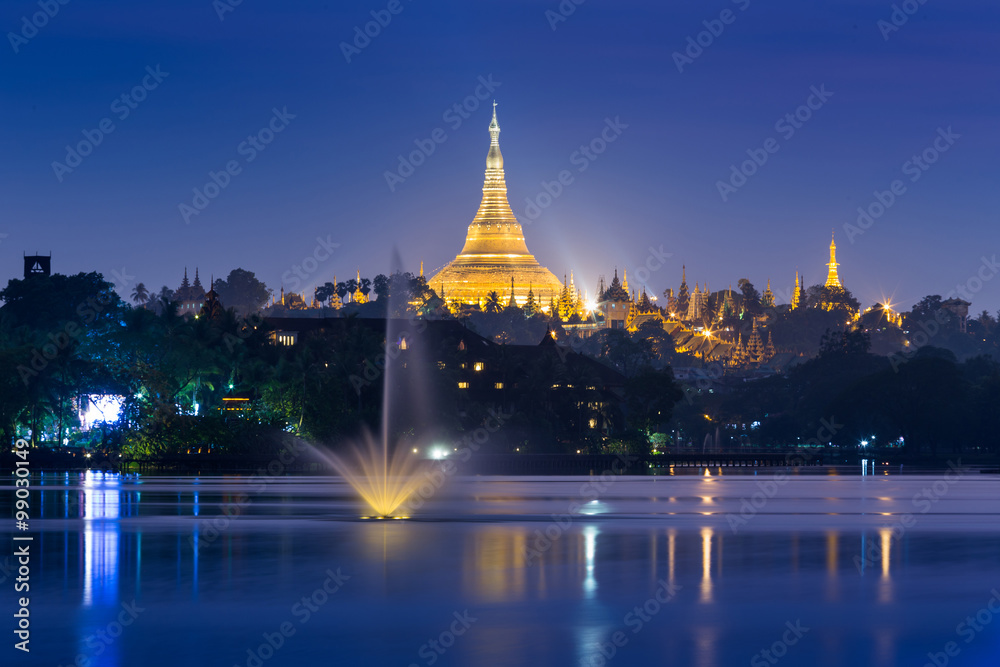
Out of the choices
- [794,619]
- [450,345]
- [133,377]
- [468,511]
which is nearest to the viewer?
[794,619]

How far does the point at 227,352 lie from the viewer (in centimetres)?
9888

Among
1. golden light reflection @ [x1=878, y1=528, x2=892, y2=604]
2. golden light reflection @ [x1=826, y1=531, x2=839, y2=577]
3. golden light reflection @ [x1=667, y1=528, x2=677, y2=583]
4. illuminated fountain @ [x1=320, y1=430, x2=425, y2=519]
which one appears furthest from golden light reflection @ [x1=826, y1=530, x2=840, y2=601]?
illuminated fountain @ [x1=320, y1=430, x2=425, y2=519]

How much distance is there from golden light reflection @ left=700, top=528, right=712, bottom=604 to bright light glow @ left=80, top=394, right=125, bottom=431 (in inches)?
2080

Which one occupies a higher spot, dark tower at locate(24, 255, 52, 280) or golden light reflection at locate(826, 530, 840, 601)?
dark tower at locate(24, 255, 52, 280)

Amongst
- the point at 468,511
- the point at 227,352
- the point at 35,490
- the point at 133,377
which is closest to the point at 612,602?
the point at 468,511

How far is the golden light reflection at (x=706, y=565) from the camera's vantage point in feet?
102

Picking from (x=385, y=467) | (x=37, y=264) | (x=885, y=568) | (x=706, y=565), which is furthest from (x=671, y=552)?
(x=37, y=264)

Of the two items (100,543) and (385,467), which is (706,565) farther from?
(385,467)

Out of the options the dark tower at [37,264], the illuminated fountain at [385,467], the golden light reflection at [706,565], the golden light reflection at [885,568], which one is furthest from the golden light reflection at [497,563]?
the dark tower at [37,264]

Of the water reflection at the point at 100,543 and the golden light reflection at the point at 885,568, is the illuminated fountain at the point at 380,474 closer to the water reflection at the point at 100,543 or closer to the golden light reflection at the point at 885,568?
the water reflection at the point at 100,543

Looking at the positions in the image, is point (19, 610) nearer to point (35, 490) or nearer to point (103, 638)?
point (103, 638)

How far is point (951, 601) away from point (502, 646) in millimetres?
10125

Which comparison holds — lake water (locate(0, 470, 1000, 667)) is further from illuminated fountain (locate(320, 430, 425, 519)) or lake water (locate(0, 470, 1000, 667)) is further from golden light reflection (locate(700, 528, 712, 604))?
illuminated fountain (locate(320, 430, 425, 519))

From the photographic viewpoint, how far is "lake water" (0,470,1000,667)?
24828 mm
